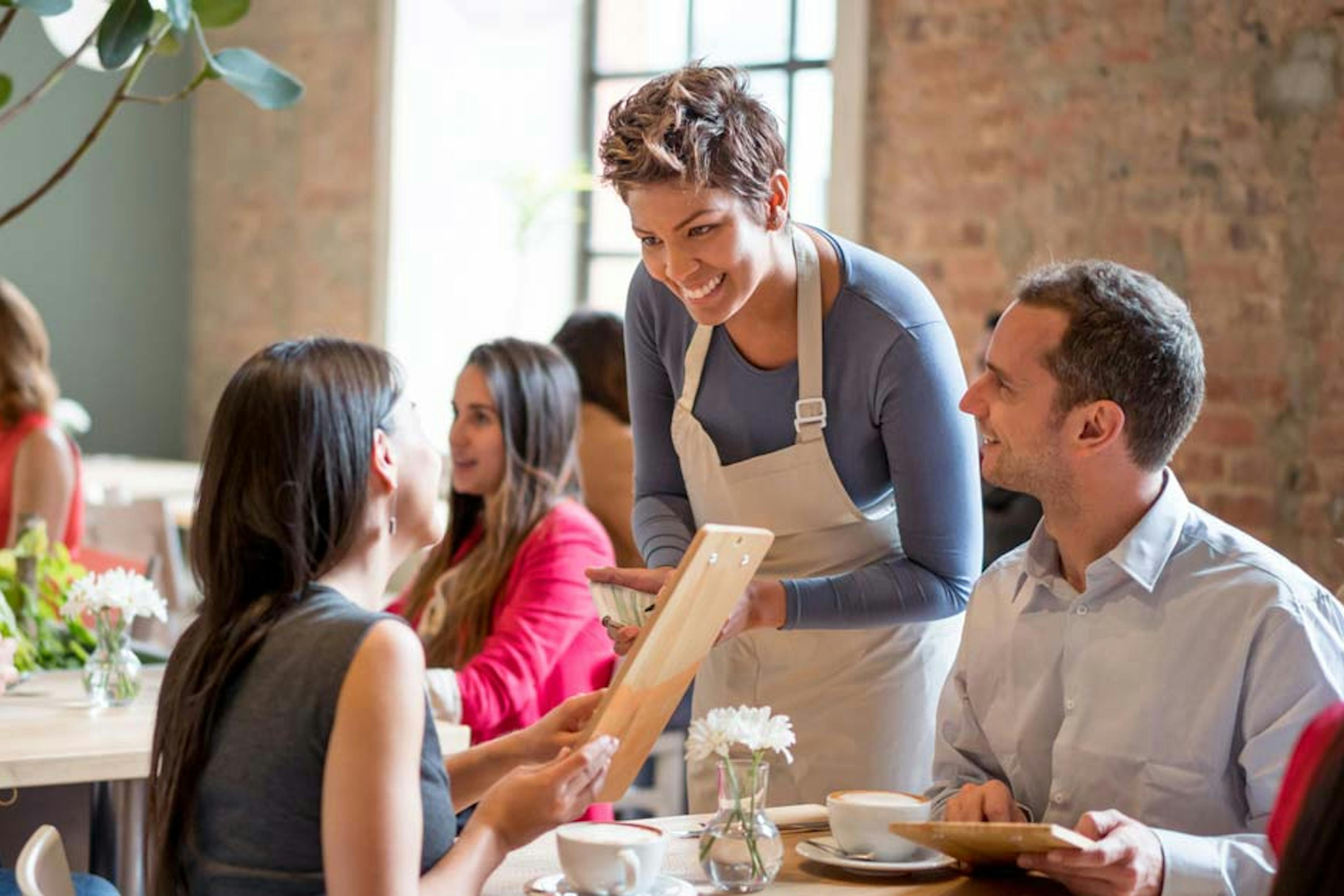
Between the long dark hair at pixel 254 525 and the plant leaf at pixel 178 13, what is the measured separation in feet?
3.37

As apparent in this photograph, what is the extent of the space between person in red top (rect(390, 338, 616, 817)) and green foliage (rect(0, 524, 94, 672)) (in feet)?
2.06

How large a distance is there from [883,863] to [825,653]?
0.64m

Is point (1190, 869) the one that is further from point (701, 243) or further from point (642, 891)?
point (701, 243)

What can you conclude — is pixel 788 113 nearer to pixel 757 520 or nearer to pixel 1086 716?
pixel 757 520

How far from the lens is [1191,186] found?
5.03 meters

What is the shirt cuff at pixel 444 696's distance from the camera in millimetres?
2928

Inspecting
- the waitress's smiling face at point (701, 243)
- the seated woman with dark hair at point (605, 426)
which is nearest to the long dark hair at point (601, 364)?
the seated woman with dark hair at point (605, 426)

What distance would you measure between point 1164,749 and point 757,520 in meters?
0.78

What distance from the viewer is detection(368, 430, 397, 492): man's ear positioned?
5.70 feet

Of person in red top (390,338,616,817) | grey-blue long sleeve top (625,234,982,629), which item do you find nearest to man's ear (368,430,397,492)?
grey-blue long sleeve top (625,234,982,629)

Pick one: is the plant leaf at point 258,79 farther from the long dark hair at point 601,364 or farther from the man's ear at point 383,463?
the long dark hair at point 601,364

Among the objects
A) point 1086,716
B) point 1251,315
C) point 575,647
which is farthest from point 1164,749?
point 1251,315

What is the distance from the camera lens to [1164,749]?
185cm

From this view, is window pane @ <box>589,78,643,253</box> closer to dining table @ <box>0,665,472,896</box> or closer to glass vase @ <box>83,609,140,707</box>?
dining table @ <box>0,665,472,896</box>
